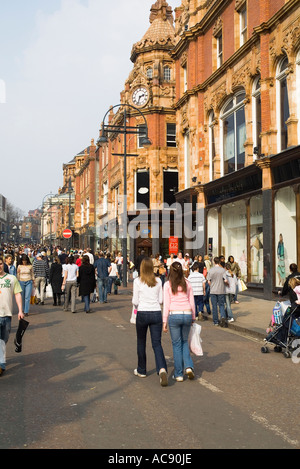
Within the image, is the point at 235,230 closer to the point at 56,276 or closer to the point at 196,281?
the point at 56,276

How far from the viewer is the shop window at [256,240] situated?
19812 millimetres

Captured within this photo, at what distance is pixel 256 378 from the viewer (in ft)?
24.3

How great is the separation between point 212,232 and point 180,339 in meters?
18.6

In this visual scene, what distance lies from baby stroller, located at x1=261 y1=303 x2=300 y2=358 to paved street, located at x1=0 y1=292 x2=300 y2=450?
0.90ft

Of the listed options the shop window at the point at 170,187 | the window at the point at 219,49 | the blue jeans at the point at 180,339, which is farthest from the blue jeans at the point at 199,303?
the shop window at the point at 170,187

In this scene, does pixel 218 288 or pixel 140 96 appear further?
pixel 140 96

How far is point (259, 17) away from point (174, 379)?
56.4 ft

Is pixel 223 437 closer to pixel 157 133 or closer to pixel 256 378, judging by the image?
pixel 256 378

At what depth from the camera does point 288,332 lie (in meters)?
9.17

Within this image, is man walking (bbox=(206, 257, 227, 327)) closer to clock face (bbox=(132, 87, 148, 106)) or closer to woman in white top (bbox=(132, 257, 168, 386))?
woman in white top (bbox=(132, 257, 168, 386))

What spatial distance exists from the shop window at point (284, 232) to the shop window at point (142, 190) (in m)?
21.4

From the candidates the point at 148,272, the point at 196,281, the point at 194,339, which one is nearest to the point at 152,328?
the point at 194,339

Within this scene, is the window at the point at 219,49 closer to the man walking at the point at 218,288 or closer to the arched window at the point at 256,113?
the arched window at the point at 256,113
